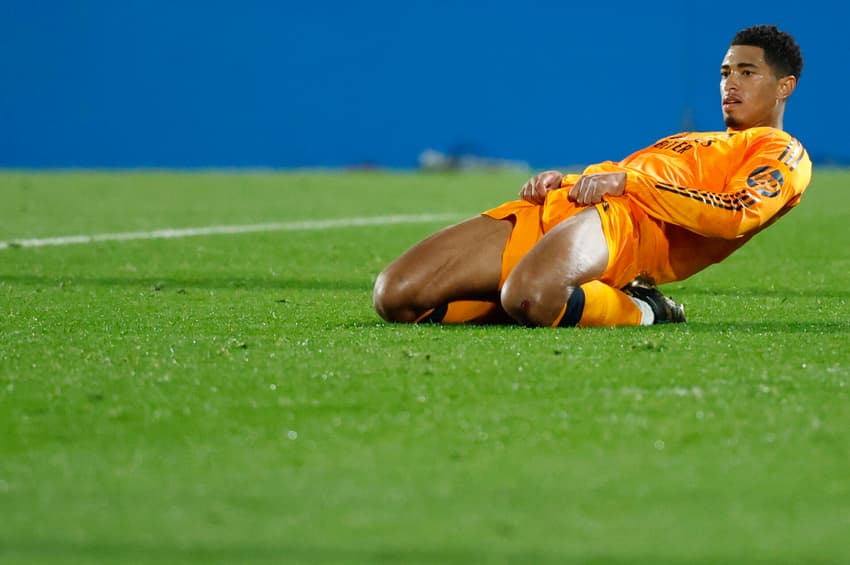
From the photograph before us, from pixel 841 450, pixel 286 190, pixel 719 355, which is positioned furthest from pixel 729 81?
Result: pixel 286 190

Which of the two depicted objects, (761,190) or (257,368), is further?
(761,190)

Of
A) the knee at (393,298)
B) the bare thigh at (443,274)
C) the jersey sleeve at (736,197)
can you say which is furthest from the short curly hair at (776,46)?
the knee at (393,298)

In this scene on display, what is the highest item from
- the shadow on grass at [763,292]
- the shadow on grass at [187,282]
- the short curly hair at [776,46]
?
the short curly hair at [776,46]

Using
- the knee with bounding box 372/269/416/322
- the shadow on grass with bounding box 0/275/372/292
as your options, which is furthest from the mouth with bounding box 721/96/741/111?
the shadow on grass with bounding box 0/275/372/292

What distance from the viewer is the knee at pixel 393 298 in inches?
183

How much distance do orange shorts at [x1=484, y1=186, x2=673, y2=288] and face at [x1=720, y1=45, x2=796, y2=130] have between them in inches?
24.8

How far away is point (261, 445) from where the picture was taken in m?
2.77

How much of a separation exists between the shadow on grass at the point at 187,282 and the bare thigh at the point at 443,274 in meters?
1.46

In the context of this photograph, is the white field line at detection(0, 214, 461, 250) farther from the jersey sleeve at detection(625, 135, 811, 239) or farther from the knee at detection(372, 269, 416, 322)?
the jersey sleeve at detection(625, 135, 811, 239)

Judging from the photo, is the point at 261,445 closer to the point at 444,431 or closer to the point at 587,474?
the point at 444,431

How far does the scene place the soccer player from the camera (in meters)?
4.40

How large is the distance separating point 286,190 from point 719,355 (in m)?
13.9

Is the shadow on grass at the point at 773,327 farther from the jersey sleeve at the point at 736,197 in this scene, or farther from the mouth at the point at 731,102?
the mouth at the point at 731,102

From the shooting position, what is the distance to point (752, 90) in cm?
491
